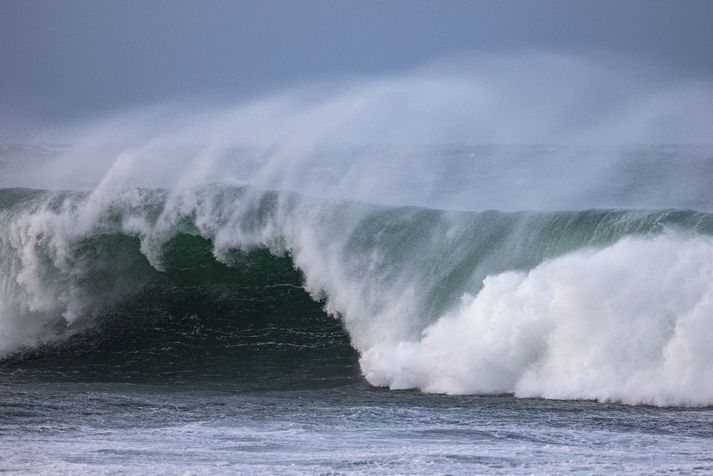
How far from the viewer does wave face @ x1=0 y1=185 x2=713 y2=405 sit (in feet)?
39.5

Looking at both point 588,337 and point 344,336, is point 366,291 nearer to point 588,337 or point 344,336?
point 344,336

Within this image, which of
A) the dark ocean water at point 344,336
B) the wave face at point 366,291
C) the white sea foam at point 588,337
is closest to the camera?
the dark ocean water at point 344,336

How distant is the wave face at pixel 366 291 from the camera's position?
12.0m

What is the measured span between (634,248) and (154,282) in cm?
802

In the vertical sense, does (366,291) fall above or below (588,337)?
above

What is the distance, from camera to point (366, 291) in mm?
14945

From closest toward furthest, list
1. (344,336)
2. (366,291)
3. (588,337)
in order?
(588,337)
(344,336)
(366,291)

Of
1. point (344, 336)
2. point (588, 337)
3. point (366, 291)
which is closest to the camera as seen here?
point (588, 337)

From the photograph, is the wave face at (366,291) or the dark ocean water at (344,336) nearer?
the dark ocean water at (344,336)

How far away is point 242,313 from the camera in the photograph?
15.7m

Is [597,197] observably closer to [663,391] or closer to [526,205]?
[526,205]

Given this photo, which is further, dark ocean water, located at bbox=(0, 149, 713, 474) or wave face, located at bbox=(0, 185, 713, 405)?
wave face, located at bbox=(0, 185, 713, 405)

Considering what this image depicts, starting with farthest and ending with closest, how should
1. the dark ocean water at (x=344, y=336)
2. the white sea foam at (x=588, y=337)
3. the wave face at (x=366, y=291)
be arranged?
the wave face at (x=366, y=291)
the white sea foam at (x=588, y=337)
the dark ocean water at (x=344, y=336)

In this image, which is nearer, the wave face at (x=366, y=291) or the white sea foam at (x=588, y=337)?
the white sea foam at (x=588, y=337)
